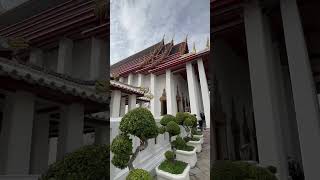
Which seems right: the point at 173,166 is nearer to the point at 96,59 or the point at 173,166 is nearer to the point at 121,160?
the point at 121,160

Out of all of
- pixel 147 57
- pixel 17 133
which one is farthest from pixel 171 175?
pixel 17 133

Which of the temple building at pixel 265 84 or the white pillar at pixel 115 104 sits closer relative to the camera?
the white pillar at pixel 115 104

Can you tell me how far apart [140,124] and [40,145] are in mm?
1574

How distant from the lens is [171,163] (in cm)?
178

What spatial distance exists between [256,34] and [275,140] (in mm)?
1338

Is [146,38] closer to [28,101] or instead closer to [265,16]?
[28,101]

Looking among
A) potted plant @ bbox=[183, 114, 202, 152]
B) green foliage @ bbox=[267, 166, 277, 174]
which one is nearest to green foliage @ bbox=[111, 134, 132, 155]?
potted plant @ bbox=[183, 114, 202, 152]

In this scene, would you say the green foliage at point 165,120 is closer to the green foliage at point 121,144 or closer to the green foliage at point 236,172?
the green foliage at point 121,144

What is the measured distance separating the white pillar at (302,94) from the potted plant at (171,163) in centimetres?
232

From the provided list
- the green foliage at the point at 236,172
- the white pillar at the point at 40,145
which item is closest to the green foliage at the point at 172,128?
the green foliage at the point at 236,172

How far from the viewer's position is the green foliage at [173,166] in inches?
69.1

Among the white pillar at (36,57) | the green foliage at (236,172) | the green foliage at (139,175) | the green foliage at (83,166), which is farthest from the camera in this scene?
the white pillar at (36,57)

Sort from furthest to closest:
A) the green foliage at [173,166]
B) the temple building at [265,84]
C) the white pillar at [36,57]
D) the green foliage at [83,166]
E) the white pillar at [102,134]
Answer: the temple building at [265,84] < the white pillar at [36,57] < the white pillar at [102,134] < the green foliage at [83,166] < the green foliage at [173,166]

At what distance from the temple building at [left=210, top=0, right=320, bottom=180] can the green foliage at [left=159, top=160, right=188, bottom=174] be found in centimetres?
163
